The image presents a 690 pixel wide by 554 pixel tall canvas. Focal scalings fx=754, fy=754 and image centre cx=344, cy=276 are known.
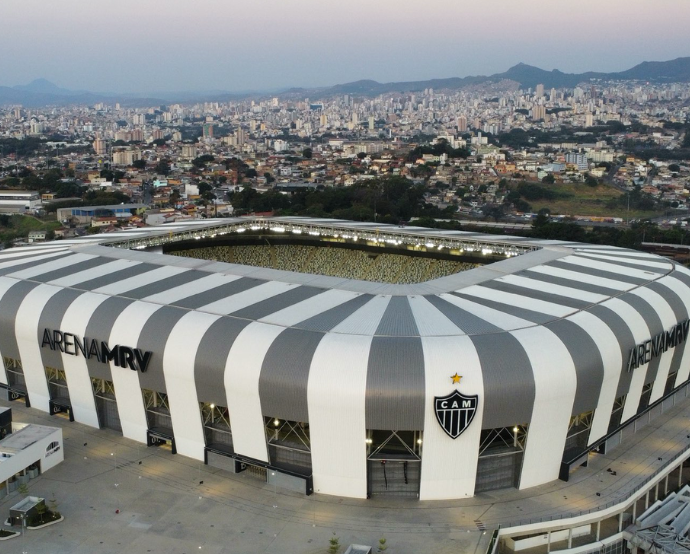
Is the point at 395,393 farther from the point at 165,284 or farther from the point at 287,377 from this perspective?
the point at 165,284

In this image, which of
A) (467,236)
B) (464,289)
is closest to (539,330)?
(464,289)

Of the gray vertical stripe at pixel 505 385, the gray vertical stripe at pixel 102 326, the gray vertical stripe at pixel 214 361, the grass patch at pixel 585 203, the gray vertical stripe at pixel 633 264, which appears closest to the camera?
the gray vertical stripe at pixel 505 385

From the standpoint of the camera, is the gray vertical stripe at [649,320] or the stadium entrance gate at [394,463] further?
the gray vertical stripe at [649,320]

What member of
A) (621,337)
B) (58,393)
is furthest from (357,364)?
(58,393)

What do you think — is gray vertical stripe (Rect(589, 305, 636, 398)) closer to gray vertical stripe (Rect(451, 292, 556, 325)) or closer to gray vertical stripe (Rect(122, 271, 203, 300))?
gray vertical stripe (Rect(451, 292, 556, 325))

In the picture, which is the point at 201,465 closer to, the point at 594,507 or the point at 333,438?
the point at 333,438

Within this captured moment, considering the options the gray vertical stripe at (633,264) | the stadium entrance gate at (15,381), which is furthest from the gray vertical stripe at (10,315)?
the gray vertical stripe at (633,264)

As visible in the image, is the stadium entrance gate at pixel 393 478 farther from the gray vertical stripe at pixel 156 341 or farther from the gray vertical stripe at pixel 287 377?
the gray vertical stripe at pixel 156 341

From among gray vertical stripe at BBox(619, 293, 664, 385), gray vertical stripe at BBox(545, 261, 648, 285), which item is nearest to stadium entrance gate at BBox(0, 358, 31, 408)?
gray vertical stripe at BBox(545, 261, 648, 285)
